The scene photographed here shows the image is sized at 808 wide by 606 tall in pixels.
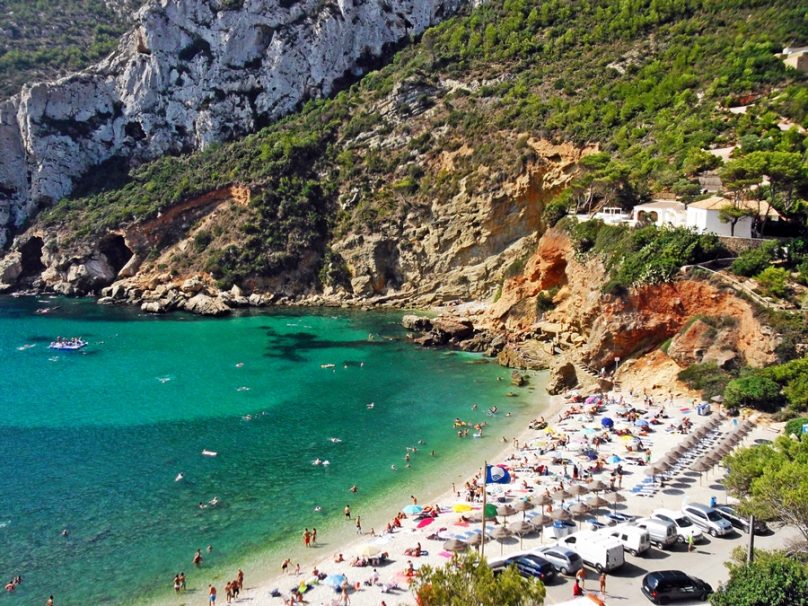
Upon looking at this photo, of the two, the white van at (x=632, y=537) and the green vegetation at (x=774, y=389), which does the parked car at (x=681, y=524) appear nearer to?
the white van at (x=632, y=537)

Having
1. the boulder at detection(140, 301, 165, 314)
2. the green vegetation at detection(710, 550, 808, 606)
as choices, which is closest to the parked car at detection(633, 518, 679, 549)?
the green vegetation at detection(710, 550, 808, 606)

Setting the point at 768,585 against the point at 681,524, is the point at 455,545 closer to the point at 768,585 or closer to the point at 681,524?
the point at 681,524

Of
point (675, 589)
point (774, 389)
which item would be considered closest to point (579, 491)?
point (675, 589)

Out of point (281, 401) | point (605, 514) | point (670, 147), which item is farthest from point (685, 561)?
point (670, 147)

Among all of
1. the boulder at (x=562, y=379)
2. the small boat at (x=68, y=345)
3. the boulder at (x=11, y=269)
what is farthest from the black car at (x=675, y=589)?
the boulder at (x=11, y=269)

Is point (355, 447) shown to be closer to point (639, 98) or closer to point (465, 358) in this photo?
point (465, 358)

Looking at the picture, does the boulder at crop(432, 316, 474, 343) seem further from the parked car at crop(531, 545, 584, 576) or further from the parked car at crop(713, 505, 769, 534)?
the parked car at crop(531, 545, 584, 576)
